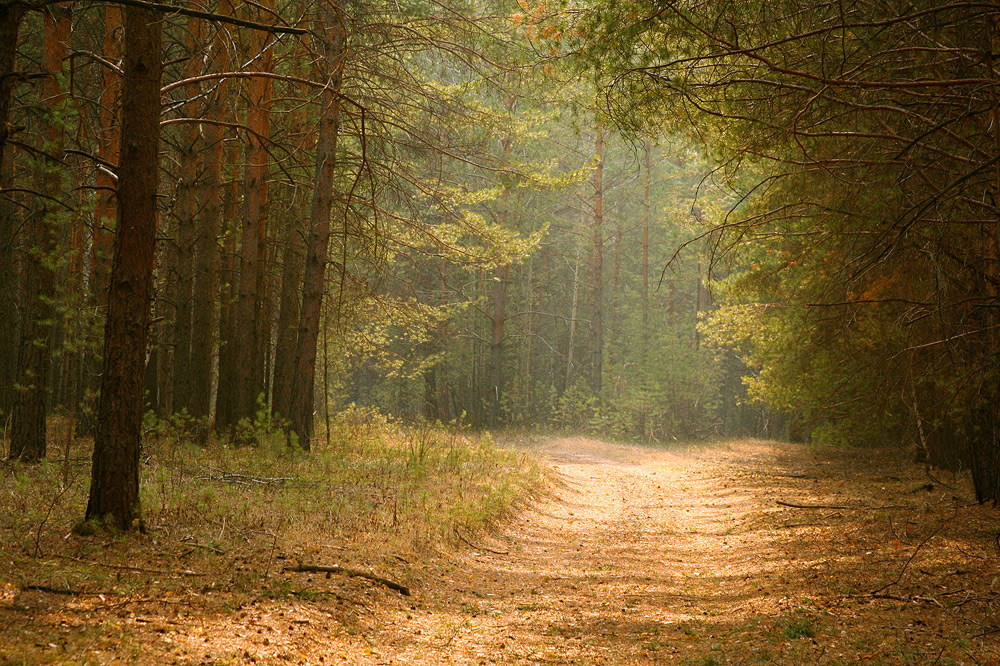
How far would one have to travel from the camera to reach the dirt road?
4637mm

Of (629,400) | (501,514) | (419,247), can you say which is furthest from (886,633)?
(629,400)

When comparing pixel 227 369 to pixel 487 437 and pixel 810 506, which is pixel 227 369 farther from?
pixel 810 506

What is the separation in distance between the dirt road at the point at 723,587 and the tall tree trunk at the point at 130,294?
224cm

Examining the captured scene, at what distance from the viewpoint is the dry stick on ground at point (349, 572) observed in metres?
5.42

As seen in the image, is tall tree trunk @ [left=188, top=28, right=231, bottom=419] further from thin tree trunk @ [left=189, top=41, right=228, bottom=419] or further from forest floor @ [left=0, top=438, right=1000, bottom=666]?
forest floor @ [left=0, top=438, right=1000, bottom=666]

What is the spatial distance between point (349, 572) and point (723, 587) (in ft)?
11.3

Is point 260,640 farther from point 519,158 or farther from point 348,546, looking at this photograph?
point 519,158

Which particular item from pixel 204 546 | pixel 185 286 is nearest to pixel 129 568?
pixel 204 546

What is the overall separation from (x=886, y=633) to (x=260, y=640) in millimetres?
3980

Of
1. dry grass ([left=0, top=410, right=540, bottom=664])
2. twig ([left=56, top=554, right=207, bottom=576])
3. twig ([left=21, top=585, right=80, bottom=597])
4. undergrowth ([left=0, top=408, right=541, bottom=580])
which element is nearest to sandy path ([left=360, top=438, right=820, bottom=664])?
dry grass ([left=0, top=410, right=540, bottom=664])

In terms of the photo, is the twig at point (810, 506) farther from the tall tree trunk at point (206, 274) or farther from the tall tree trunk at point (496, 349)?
the tall tree trunk at point (496, 349)

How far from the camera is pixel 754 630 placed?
5070 mm

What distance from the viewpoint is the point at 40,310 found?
7848 millimetres

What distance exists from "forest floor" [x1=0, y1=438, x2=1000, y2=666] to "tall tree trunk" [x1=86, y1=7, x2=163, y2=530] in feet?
2.21
